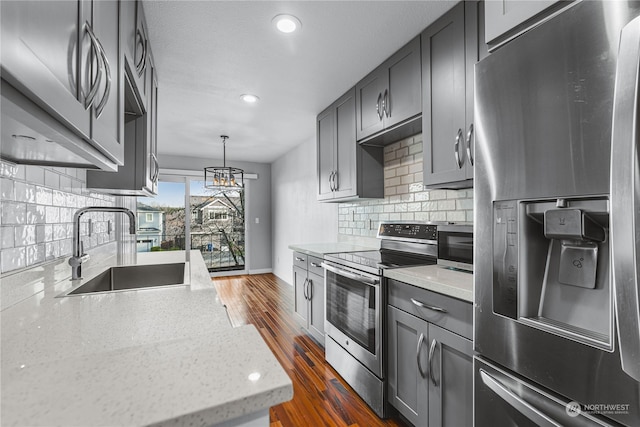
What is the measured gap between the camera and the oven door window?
1897mm

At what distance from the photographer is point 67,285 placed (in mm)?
1150

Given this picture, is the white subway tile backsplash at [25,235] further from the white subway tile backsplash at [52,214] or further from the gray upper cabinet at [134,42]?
the gray upper cabinet at [134,42]

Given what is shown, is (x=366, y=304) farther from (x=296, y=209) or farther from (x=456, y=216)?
(x=296, y=209)

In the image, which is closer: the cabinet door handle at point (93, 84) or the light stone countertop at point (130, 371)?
the light stone countertop at point (130, 371)

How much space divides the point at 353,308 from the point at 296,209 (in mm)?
3155

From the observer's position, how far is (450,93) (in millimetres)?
1734

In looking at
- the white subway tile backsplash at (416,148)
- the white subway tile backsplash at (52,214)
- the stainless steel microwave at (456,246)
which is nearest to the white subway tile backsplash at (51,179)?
the white subway tile backsplash at (52,214)

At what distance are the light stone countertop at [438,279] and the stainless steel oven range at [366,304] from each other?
0.46 ft

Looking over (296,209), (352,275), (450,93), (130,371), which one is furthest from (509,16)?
(296,209)

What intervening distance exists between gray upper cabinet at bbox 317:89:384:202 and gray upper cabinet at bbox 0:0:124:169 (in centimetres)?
199

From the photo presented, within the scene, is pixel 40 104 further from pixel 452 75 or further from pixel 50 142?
pixel 452 75

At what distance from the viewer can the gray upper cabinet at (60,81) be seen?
1.53 ft

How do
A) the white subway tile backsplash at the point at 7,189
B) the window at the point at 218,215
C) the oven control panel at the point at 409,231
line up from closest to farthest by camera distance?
the white subway tile backsplash at the point at 7,189 < the oven control panel at the point at 409,231 < the window at the point at 218,215

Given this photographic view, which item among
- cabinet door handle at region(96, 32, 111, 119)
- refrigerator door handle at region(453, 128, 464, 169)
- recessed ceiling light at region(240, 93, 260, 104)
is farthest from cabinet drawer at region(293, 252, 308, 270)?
cabinet door handle at region(96, 32, 111, 119)
